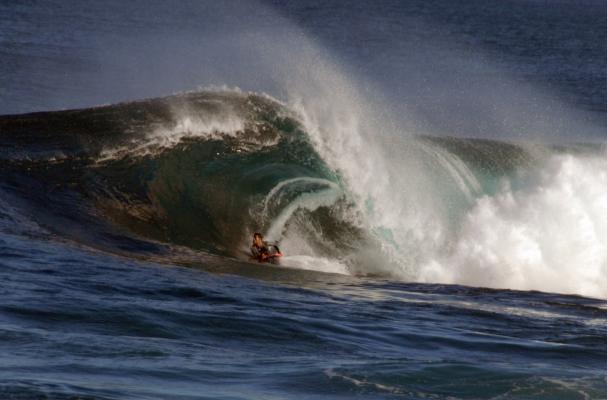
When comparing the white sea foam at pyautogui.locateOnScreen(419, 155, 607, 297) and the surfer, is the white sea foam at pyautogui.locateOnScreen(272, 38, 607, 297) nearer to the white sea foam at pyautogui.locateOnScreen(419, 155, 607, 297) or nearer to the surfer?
the white sea foam at pyautogui.locateOnScreen(419, 155, 607, 297)

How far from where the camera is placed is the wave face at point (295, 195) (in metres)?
19.4

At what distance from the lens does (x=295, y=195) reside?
21.0 meters

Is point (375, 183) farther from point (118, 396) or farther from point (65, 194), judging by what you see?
point (118, 396)

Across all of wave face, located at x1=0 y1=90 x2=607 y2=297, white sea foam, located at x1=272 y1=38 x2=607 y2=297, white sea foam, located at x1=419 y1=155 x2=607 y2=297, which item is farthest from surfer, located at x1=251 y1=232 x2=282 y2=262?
white sea foam, located at x1=419 y1=155 x2=607 y2=297

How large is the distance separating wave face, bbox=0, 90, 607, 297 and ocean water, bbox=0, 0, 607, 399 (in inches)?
1.9

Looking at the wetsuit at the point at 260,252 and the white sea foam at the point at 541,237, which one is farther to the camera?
the white sea foam at the point at 541,237

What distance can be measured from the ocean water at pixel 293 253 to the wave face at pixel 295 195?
0.05m

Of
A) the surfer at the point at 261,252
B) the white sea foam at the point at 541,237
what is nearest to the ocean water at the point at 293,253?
the white sea foam at the point at 541,237

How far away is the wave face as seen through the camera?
763 inches

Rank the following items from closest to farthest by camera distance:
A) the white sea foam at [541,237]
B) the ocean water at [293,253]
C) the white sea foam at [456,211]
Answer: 1. the ocean water at [293,253]
2. the white sea foam at [541,237]
3. the white sea foam at [456,211]

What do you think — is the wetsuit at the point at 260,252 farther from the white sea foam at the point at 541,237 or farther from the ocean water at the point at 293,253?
the white sea foam at the point at 541,237

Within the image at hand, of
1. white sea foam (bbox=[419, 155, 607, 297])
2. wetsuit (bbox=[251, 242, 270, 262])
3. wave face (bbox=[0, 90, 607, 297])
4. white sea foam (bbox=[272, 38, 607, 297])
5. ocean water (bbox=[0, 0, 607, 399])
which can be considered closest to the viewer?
ocean water (bbox=[0, 0, 607, 399])

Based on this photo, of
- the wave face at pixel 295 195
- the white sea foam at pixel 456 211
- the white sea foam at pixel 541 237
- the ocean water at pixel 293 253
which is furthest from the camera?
the white sea foam at pixel 456 211

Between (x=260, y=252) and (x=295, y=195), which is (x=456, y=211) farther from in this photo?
(x=260, y=252)
